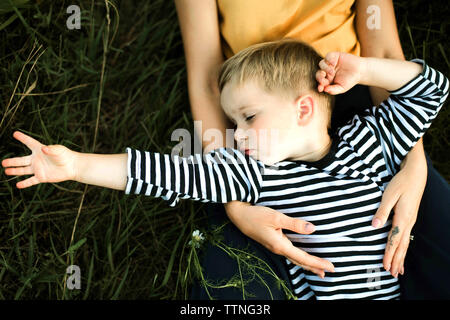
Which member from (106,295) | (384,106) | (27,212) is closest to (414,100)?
(384,106)

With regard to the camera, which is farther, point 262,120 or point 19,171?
point 262,120

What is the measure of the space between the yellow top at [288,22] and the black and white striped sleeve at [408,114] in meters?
0.24

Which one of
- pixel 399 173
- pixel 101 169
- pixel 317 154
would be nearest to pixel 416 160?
pixel 399 173

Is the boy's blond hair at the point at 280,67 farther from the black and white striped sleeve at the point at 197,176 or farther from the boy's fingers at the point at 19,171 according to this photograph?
the boy's fingers at the point at 19,171

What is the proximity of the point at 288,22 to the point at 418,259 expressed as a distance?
0.81 metres

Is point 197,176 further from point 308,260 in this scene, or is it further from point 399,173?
point 399,173

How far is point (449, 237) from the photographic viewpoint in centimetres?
128

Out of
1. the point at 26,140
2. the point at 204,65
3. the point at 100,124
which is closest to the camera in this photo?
the point at 26,140

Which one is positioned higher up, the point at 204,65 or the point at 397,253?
the point at 204,65

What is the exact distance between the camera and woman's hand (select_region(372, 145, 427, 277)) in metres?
1.27

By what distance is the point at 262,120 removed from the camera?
1.24 m

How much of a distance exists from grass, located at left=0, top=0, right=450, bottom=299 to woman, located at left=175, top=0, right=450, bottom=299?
272 mm

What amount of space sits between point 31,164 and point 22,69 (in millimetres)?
624
